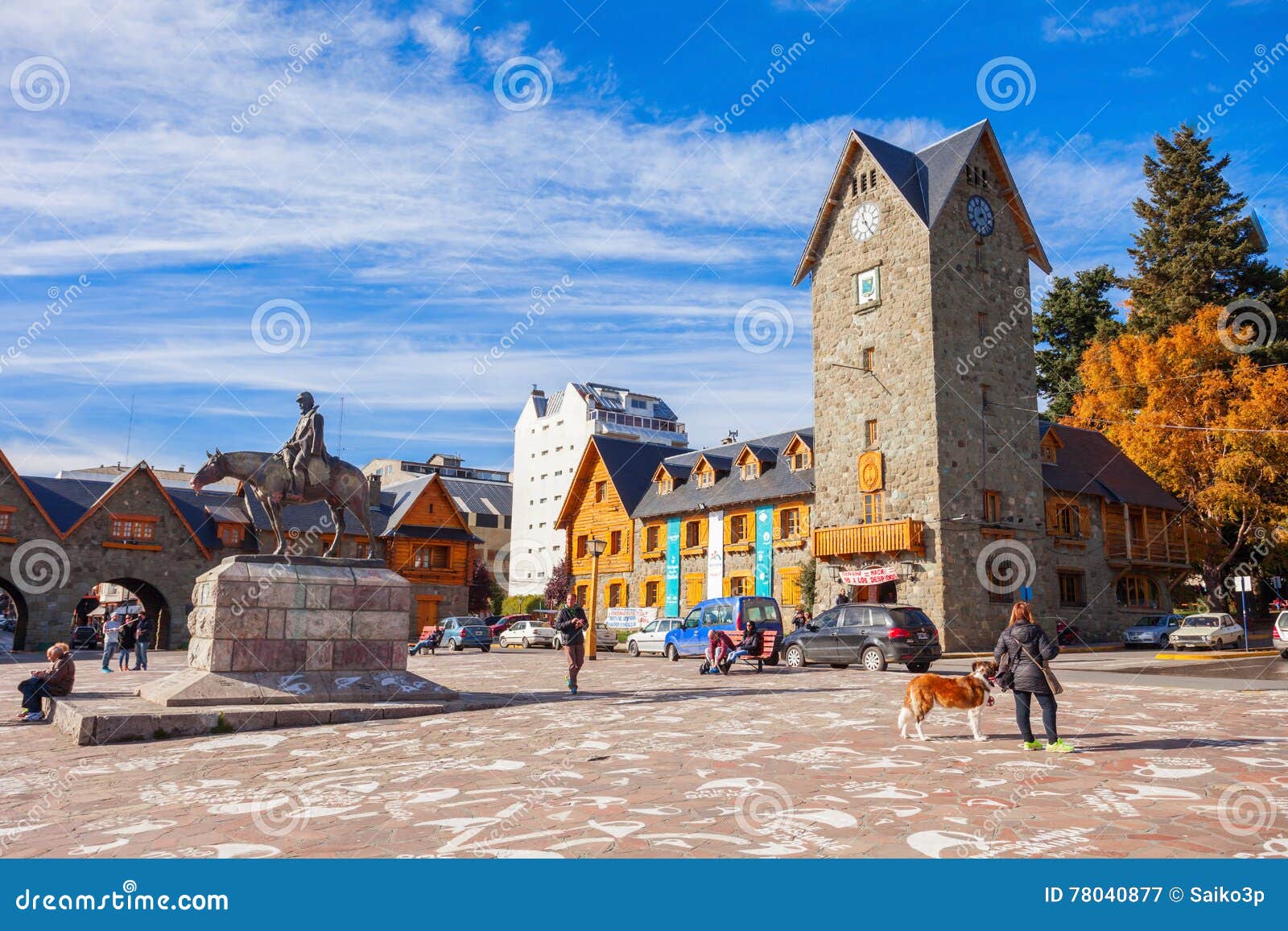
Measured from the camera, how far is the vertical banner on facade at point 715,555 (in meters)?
42.7

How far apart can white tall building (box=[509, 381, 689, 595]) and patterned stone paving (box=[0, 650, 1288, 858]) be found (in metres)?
63.1

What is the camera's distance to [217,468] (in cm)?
1398

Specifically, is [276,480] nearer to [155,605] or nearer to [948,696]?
[948,696]

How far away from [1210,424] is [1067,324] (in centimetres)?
1794

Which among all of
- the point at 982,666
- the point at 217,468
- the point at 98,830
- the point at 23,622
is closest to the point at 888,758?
the point at 982,666

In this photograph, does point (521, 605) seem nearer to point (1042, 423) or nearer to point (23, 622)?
point (23, 622)

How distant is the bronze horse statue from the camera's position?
14.0 metres

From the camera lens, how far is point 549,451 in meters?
83.2

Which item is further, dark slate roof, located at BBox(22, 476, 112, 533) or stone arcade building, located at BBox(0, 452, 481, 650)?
dark slate roof, located at BBox(22, 476, 112, 533)

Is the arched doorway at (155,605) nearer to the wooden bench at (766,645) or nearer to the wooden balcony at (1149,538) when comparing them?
the wooden bench at (766,645)

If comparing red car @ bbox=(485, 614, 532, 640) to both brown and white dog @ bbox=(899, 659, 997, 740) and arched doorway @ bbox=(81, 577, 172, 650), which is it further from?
brown and white dog @ bbox=(899, 659, 997, 740)

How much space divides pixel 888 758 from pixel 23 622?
41.6 metres

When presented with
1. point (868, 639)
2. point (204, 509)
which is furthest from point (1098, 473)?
point (204, 509)

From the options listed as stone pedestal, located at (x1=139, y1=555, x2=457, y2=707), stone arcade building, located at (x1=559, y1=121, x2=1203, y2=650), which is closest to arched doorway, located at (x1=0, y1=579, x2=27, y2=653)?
stone arcade building, located at (x1=559, y1=121, x2=1203, y2=650)
